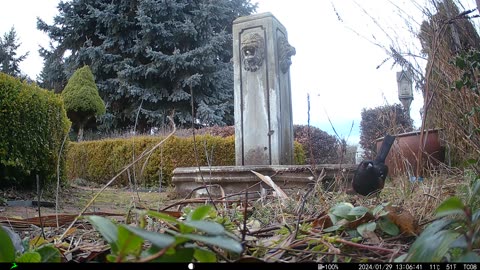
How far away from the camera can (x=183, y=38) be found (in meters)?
18.9

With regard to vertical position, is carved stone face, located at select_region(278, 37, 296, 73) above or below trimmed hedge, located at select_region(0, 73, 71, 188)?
above

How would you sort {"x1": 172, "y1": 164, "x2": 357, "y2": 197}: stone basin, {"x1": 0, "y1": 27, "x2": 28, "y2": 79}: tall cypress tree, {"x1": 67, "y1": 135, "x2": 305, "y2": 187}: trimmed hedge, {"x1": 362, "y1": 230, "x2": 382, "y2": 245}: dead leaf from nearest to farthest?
1. {"x1": 362, "y1": 230, "x2": 382, "y2": 245}: dead leaf
2. {"x1": 172, "y1": 164, "x2": 357, "y2": 197}: stone basin
3. {"x1": 67, "y1": 135, "x2": 305, "y2": 187}: trimmed hedge
4. {"x1": 0, "y1": 27, "x2": 28, "y2": 79}: tall cypress tree

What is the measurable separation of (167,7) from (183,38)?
148 cm

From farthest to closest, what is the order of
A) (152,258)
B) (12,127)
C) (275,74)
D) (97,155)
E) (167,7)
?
(167,7) < (97,155) < (275,74) < (12,127) < (152,258)

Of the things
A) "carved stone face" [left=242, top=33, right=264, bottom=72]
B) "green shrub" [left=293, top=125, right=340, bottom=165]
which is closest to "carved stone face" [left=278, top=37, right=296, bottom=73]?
"carved stone face" [left=242, top=33, right=264, bottom=72]

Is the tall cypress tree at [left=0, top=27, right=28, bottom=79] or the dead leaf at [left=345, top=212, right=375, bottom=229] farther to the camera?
the tall cypress tree at [left=0, top=27, right=28, bottom=79]

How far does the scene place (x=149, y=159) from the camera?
934 cm

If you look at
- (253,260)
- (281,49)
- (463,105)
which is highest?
(281,49)

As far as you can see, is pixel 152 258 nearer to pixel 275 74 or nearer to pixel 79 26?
pixel 275 74

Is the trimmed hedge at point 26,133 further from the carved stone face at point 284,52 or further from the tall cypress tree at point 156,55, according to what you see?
the tall cypress tree at point 156,55

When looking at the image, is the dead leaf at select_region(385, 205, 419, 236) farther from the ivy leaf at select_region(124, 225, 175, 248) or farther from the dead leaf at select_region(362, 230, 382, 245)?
the ivy leaf at select_region(124, 225, 175, 248)

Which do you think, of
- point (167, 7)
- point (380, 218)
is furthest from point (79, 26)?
point (380, 218)

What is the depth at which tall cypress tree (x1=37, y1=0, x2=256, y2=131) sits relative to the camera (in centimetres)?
1811

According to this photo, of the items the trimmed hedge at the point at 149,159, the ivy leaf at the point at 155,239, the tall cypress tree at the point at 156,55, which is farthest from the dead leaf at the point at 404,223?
the tall cypress tree at the point at 156,55
